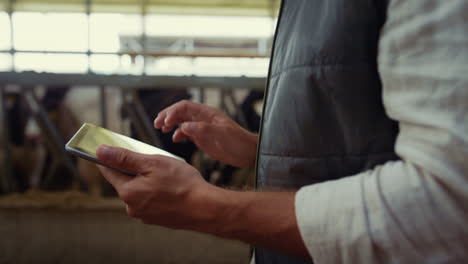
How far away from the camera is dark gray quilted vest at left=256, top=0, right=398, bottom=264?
2.22 ft

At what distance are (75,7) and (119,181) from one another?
681 centimetres

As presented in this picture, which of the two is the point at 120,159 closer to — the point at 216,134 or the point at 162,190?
the point at 162,190

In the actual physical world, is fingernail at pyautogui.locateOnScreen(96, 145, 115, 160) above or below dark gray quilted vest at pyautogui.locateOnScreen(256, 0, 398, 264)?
below

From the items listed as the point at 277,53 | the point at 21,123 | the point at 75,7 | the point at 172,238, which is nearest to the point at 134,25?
the point at 75,7

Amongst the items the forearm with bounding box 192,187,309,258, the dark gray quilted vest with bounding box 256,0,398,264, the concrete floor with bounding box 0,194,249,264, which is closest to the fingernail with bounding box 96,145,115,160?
the forearm with bounding box 192,187,309,258

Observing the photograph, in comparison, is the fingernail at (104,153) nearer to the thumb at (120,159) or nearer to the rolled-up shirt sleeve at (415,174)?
the thumb at (120,159)

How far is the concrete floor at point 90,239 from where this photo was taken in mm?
2498

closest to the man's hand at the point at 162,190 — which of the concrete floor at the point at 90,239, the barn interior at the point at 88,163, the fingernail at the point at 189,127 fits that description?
the fingernail at the point at 189,127

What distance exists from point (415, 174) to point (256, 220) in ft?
0.81

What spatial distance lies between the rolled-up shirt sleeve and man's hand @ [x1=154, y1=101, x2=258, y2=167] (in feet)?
1.60

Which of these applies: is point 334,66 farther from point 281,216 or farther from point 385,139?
point 281,216

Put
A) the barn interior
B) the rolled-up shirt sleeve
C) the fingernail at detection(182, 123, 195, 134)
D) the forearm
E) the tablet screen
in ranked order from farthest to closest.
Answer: the barn interior, the fingernail at detection(182, 123, 195, 134), the tablet screen, the forearm, the rolled-up shirt sleeve

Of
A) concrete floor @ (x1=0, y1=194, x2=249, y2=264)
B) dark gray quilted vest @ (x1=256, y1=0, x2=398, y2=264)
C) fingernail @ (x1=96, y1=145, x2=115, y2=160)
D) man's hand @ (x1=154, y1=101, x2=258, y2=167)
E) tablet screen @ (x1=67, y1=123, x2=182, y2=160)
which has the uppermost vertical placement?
dark gray quilted vest @ (x1=256, y1=0, x2=398, y2=264)

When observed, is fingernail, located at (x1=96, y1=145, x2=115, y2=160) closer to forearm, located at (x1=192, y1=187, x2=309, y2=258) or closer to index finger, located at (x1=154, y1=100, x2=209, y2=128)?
forearm, located at (x1=192, y1=187, x2=309, y2=258)
